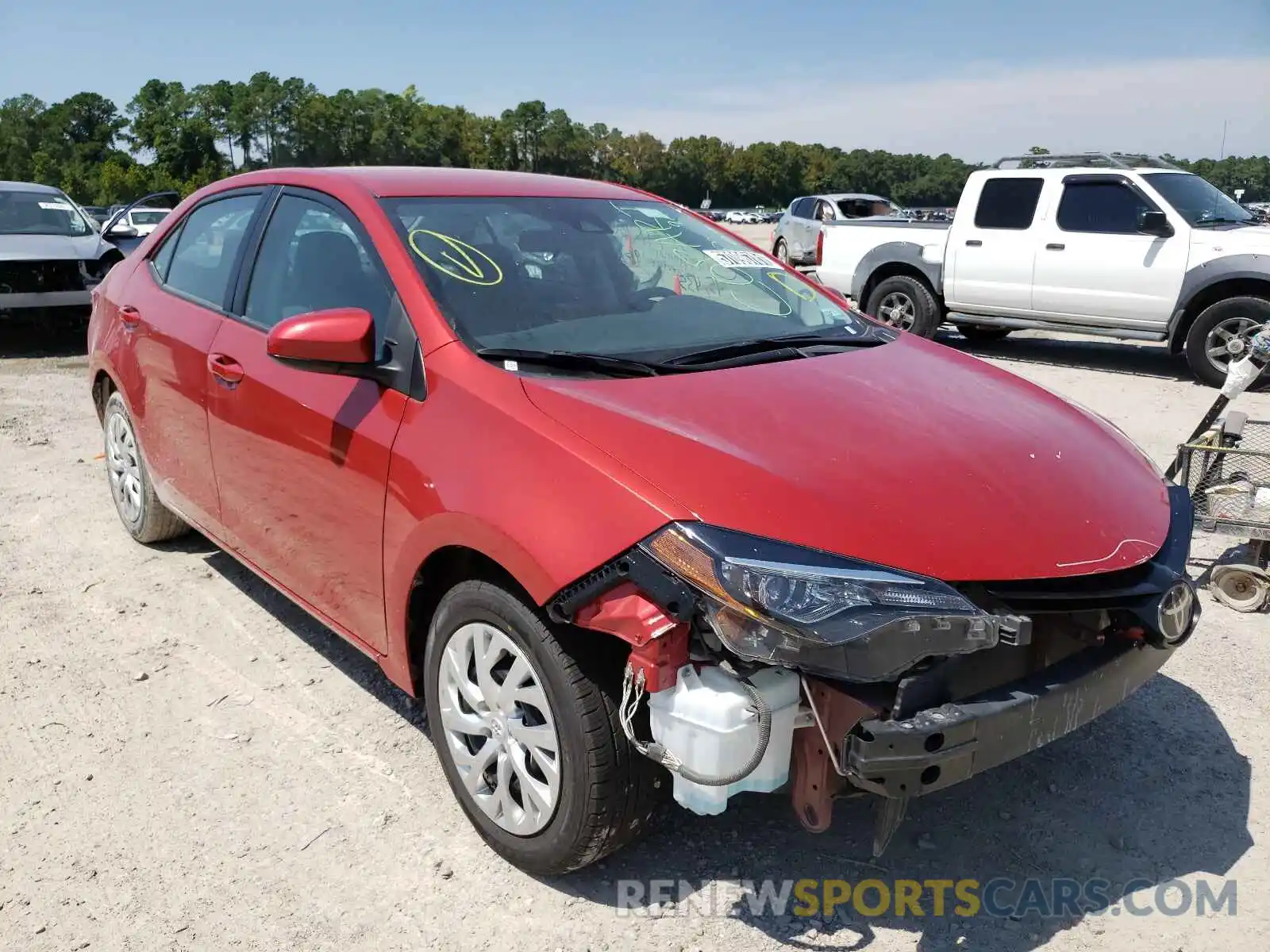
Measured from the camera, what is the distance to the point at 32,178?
7831 centimetres

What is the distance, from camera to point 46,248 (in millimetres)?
10438

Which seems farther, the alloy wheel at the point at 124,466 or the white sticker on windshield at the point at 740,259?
the alloy wheel at the point at 124,466

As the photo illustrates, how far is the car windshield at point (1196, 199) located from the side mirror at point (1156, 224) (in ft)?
0.64

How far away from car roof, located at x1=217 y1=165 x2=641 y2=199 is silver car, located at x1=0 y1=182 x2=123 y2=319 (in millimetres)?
7900

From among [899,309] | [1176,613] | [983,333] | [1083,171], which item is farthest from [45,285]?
[1176,613]

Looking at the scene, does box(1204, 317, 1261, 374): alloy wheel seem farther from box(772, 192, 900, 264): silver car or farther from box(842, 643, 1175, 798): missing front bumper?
box(772, 192, 900, 264): silver car

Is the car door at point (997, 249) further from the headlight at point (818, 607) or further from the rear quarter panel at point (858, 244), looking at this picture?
the headlight at point (818, 607)

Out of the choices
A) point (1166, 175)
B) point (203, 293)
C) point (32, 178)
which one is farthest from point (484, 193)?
point (32, 178)

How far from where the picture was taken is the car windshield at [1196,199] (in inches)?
374

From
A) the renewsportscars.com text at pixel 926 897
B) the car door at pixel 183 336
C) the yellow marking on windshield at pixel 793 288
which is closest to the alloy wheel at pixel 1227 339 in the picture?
the yellow marking on windshield at pixel 793 288

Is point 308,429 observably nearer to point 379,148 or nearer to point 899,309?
point 899,309

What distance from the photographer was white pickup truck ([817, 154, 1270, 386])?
910 centimetres

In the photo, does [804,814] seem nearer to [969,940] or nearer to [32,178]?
[969,940]

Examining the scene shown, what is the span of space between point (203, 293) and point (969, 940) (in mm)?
3370
